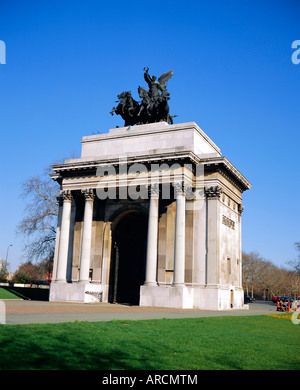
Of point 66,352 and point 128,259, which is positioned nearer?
point 66,352

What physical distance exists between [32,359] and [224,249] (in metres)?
30.0

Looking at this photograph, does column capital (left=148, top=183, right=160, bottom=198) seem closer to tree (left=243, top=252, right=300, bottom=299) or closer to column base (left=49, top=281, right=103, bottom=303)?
column base (left=49, top=281, right=103, bottom=303)

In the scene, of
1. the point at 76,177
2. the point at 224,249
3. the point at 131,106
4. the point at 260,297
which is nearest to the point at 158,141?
the point at 131,106

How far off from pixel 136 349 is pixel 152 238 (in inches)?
934

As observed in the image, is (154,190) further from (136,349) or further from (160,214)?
(136,349)

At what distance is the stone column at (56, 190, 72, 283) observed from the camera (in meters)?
37.6

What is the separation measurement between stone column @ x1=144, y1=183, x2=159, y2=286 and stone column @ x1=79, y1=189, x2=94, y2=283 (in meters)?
5.92

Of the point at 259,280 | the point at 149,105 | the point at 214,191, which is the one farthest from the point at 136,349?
the point at 259,280

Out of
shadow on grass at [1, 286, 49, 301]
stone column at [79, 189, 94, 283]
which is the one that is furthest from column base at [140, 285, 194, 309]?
shadow on grass at [1, 286, 49, 301]

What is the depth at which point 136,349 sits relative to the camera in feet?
34.4

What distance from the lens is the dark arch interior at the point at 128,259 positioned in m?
39.8

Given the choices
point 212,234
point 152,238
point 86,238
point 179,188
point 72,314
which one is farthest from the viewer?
point 86,238
